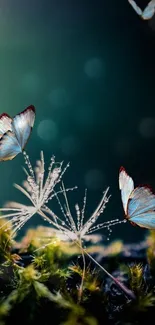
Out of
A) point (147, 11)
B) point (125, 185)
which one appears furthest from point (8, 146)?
point (147, 11)

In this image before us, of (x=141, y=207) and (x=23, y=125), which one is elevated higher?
(x=23, y=125)

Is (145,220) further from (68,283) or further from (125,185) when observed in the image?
(68,283)

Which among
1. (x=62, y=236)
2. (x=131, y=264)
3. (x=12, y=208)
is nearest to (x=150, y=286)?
(x=131, y=264)

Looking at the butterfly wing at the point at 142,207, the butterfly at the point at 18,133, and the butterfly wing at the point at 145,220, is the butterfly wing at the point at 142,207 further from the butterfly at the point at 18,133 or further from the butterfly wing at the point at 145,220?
the butterfly at the point at 18,133

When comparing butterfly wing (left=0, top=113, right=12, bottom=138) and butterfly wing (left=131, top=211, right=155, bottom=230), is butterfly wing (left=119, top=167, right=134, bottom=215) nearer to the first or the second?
butterfly wing (left=131, top=211, right=155, bottom=230)

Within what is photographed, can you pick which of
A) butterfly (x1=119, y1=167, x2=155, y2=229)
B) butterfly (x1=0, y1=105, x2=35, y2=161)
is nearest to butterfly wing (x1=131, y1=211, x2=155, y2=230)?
butterfly (x1=119, y1=167, x2=155, y2=229)

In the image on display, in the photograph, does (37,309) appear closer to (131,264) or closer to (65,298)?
(65,298)
